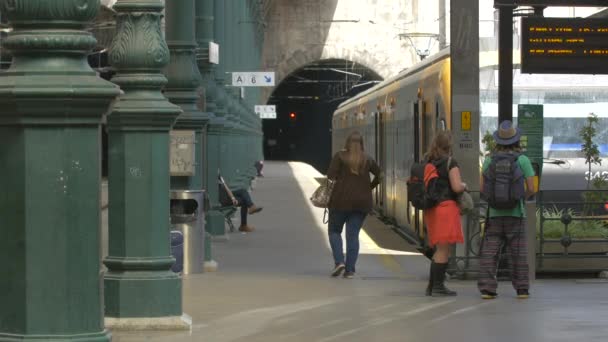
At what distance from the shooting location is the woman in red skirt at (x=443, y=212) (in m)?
12.2

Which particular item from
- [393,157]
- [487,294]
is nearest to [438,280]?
[487,294]

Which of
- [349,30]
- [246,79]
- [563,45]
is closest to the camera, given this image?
[563,45]

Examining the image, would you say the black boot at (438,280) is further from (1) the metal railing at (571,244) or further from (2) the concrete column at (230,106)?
(2) the concrete column at (230,106)

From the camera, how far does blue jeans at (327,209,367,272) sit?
566 inches

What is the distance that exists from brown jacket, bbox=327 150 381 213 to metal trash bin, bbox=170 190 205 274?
1.36 metres

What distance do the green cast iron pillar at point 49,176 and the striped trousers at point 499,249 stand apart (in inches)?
255

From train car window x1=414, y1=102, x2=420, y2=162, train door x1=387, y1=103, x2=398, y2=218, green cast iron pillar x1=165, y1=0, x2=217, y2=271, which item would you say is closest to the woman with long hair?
green cast iron pillar x1=165, y1=0, x2=217, y2=271

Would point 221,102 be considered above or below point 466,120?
above

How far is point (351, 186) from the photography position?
1423 centimetres

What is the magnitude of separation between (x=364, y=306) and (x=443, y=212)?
1.18 metres

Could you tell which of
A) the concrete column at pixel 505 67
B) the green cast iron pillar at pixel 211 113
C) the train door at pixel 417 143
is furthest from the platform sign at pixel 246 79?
the concrete column at pixel 505 67

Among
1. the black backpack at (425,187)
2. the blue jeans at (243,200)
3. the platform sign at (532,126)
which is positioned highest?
the platform sign at (532,126)

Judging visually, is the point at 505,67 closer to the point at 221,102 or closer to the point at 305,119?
the point at 221,102

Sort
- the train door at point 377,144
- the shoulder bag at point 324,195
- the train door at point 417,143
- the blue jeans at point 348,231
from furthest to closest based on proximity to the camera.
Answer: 1. the train door at point 377,144
2. the train door at point 417,143
3. the shoulder bag at point 324,195
4. the blue jeans at point 348,231
